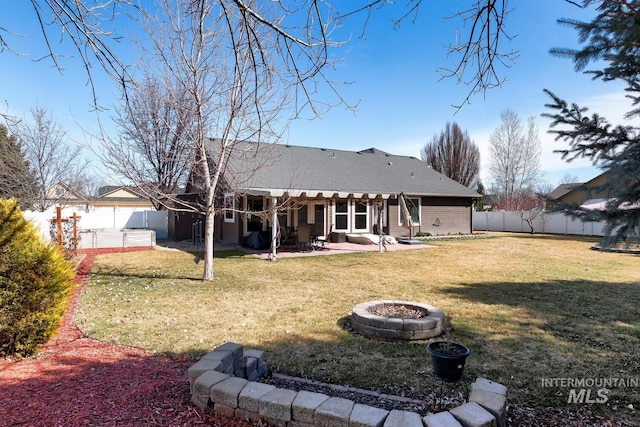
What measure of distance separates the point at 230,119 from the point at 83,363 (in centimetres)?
535

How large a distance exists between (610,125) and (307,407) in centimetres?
410

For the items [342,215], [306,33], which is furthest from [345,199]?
[306,33]

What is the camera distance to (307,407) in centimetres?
237

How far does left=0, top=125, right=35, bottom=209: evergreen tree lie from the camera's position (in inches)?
594

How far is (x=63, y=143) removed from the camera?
16625 mm

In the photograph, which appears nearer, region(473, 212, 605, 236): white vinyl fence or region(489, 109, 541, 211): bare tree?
region(473, 212, 605, 236): white vinyl fence

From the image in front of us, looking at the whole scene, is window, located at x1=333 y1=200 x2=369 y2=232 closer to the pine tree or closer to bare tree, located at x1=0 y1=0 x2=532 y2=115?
the pine tree

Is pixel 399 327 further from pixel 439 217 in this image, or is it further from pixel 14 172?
pixel 14 172

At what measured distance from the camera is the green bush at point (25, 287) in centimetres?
359

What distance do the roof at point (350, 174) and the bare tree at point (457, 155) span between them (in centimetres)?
1495

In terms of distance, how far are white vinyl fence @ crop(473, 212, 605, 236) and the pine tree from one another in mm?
20335

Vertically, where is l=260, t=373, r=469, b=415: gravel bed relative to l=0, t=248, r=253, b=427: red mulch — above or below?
below

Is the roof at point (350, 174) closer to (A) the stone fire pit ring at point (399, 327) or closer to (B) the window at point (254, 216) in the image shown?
(B) the window at point (254, 216)

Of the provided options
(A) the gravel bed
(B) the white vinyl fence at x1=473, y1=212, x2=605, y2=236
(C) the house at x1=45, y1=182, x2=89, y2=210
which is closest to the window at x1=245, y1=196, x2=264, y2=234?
(C) the house at x1=45, y1=182, x2=89, y2=210
